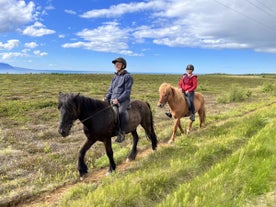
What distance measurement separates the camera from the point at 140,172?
22.3 feet

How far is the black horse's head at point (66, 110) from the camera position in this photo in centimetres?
627

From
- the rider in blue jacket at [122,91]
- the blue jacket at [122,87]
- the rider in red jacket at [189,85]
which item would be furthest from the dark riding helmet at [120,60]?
the rider in red jacket at [189,85]

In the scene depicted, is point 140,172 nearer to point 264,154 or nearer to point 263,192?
point 263,192

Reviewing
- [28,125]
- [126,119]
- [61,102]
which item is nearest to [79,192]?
[61,102]

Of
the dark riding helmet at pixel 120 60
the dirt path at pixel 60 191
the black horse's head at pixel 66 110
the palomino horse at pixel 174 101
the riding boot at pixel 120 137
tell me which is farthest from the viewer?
the palomino horse at pixel 174 101

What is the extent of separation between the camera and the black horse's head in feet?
20.6

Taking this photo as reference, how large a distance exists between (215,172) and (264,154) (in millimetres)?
1986

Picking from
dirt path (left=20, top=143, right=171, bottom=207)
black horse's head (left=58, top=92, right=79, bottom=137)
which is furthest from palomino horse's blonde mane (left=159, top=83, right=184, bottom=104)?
black horse's head (left=58, top=92, right=79, bottom=137)

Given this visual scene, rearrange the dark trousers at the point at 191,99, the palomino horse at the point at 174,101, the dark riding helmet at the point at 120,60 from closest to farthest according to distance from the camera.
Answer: the dark riding helmet at the point at 120,60 → the palomino horse at the point at 174,101 → the dark trousers at the point at 191,99

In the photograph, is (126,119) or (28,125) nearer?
(126,119)

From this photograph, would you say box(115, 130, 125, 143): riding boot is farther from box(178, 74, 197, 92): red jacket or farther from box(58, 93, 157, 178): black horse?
box(178, 74, 197, 92): red jacket

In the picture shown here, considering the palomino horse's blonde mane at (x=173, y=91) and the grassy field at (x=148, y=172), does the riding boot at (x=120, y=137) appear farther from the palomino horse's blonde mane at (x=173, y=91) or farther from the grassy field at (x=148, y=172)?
the palomino horse's blonde mane at (x=173, y=91)

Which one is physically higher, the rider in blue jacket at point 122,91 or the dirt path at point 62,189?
the rider in blue jacket at point 122,91

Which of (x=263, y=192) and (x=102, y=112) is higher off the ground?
(x=102, y=112)
